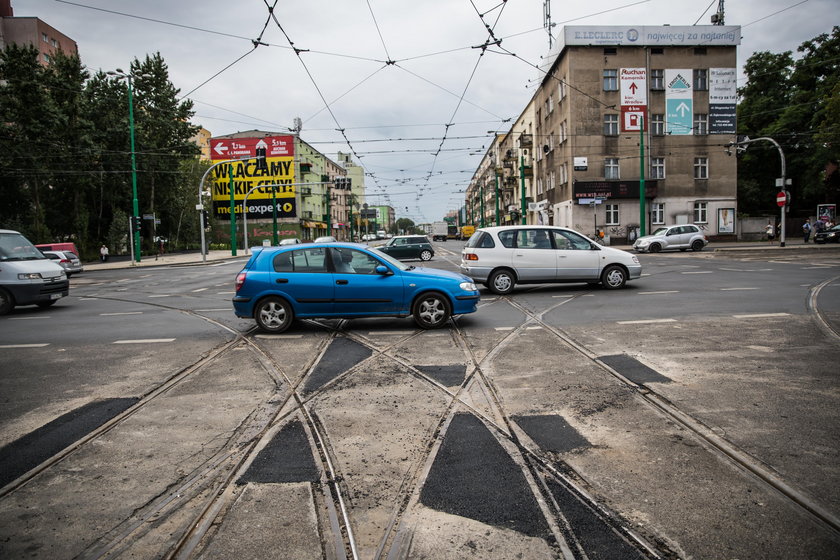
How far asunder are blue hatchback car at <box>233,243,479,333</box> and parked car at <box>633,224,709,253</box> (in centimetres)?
2691

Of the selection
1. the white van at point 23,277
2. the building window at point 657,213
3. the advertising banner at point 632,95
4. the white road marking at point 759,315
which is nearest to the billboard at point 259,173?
the advertising banner at point 632,95

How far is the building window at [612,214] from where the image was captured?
41.8 m

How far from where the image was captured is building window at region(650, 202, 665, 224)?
42.1 m

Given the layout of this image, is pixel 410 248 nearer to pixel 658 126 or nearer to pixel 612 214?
pixel 612 214

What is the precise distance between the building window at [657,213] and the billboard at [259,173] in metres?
41.5

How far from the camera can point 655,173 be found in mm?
41750

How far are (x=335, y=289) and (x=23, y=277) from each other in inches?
336

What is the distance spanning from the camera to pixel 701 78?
41.6 meters

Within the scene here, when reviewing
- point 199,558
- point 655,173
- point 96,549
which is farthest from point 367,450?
point 655,173

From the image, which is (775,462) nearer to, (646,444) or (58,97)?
(646,444)

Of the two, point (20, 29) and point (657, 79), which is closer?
point (657, 79)

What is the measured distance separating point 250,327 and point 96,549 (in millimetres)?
7066

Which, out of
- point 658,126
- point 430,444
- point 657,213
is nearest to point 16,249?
point 430,444

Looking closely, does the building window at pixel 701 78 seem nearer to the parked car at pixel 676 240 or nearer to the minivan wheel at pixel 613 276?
the parked car at pixel 676 240
